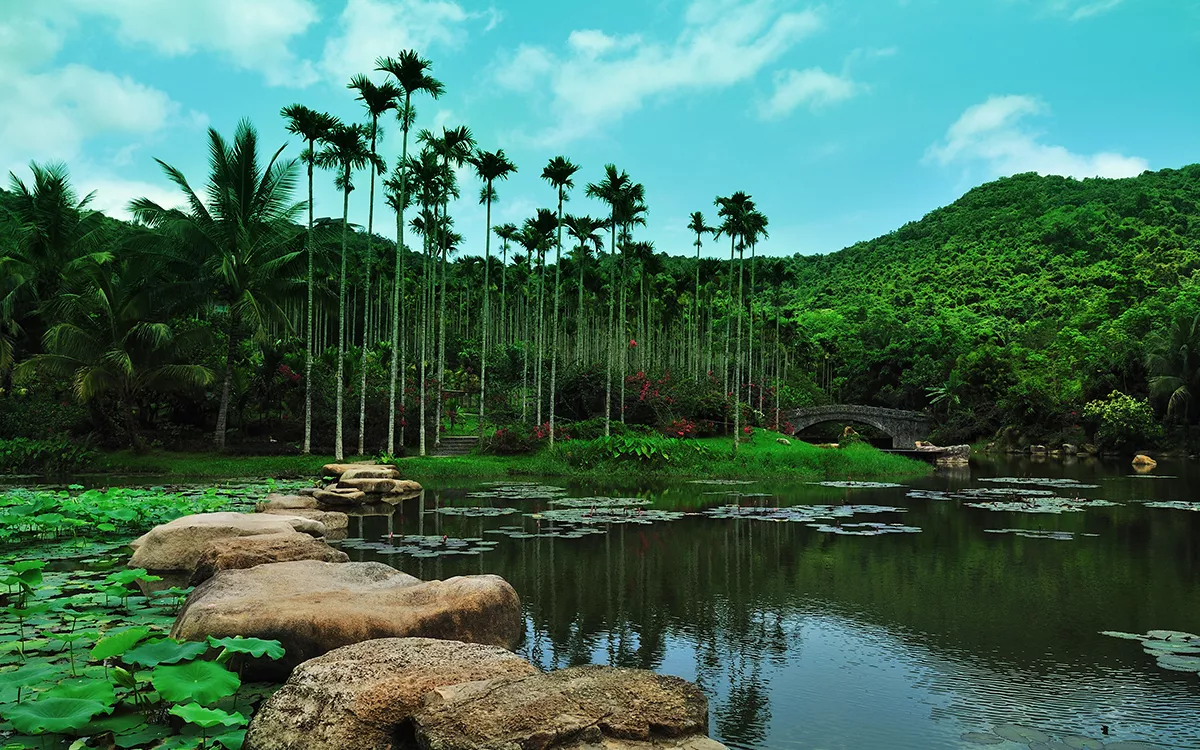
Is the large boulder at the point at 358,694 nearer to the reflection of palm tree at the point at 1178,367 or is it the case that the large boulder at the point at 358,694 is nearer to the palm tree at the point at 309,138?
the palm tree at the point at 309,138

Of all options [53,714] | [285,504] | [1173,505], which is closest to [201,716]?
[53,714]

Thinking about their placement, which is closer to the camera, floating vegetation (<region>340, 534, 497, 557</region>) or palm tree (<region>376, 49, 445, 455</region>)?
floating vegetation (<region>340, 534, 497, 557</region>)

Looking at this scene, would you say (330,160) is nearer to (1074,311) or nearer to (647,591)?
(647,591)

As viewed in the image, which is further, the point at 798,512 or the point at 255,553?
the point at 798,512

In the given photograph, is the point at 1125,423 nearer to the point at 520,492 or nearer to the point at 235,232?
the point at 520,492

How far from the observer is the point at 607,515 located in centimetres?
1546

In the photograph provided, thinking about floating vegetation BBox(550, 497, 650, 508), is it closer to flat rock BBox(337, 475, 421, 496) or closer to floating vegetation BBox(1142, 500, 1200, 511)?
flat rock BBox(337, 475, 421, 496)

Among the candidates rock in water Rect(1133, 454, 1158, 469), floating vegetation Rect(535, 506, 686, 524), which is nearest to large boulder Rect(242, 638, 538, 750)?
floating vegetation Rect(535, 506, 686, 524)

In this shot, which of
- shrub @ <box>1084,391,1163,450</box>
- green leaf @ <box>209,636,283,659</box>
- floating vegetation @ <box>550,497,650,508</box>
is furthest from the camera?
shrub @ <box>1084,391,1163,450</box>

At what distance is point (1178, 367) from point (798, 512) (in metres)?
47.6

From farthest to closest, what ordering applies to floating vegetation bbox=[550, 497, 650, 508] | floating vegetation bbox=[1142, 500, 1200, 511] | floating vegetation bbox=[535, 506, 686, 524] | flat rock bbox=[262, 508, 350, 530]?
floating vegetation bbox=[1142, 500, 1200, 511], floating vegetation bbox=[550, 497, 650, 508], floating vegetation bbox=[535, 506, 686, 524], flat rock bbox=[262, 508, 350, 530]

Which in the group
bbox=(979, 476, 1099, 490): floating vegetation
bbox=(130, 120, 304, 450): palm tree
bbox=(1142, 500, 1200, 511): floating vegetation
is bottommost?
bbox=(979, 476, 1099, 490): floating vegetation

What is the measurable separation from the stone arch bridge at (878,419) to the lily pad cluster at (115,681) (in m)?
49.4

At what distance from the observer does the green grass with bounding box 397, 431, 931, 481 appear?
25.6 meters
